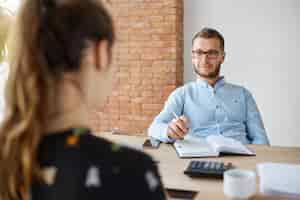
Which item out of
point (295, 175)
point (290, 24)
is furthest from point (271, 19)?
point (295, 175)

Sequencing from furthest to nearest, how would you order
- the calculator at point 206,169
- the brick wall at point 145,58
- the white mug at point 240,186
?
the brick wall at point 145,58, the calculator at point 206,169, the white mug at point 240,186

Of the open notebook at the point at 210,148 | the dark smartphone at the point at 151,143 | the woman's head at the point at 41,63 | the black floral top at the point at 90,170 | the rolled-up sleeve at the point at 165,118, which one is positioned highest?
the woman's head at the point at 41,63

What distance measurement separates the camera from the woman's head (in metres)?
0.65

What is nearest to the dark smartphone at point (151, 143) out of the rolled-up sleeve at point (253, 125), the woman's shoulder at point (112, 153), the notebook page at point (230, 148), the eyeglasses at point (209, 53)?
the notebook page at point (230, 148)

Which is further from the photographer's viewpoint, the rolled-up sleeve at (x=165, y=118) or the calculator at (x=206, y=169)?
the rolled-up sleeve at (x=165, y=118)

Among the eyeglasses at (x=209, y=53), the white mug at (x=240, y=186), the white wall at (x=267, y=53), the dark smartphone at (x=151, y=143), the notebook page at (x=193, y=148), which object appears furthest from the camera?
the white wall at (x=267, y=53)

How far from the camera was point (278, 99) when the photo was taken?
138 inches

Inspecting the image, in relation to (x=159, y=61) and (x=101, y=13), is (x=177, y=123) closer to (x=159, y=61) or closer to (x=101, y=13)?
(x=101, y=13)

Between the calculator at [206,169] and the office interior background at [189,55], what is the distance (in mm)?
2244

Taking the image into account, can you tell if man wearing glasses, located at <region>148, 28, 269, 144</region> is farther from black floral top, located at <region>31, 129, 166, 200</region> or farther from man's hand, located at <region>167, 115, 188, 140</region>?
black floral top, located at <region>31, 129, 166, 200</region>

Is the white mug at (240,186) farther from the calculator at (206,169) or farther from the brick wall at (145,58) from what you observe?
the brick wall at (145,58)

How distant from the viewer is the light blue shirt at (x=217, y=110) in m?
2.34

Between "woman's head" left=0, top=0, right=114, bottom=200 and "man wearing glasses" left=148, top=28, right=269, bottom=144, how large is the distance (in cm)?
158

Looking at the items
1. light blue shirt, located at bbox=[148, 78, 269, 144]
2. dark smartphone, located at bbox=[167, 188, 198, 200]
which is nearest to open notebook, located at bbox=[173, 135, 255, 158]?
dark smartphone, located at bbox=[167, 188, 198, 200]
